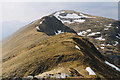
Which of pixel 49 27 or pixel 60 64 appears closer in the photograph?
pixel 60 64

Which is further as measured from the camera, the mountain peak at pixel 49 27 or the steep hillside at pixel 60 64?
the mountain peak at pixel 49 27

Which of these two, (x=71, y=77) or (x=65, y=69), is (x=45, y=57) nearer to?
(x=65, y=69)

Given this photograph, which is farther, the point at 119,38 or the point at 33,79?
the point at 119,38

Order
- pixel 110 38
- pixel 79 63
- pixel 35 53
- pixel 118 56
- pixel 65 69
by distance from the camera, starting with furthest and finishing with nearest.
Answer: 1. pixel 110 38
2. pixel 118 56
3. pixel 35 53
4. pixel 79 63
5. pixel 65 69

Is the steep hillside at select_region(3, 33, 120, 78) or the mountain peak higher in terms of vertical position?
the steep hillside at select_region(3, 33, 120, 78)

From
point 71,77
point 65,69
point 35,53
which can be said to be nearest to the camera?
point 71,77

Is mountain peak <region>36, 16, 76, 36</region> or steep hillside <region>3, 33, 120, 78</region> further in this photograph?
mountain peak <region>36, 16, 76, 36</region>

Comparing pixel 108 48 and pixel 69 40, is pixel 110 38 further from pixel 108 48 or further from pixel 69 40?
pixel 69 40

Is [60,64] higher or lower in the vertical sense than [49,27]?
higher

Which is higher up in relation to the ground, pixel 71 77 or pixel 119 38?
pixel 71 77

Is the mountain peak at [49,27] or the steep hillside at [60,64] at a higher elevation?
the steep hillside at [60,64]

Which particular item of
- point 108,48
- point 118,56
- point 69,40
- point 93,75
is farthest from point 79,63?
point 108,48
